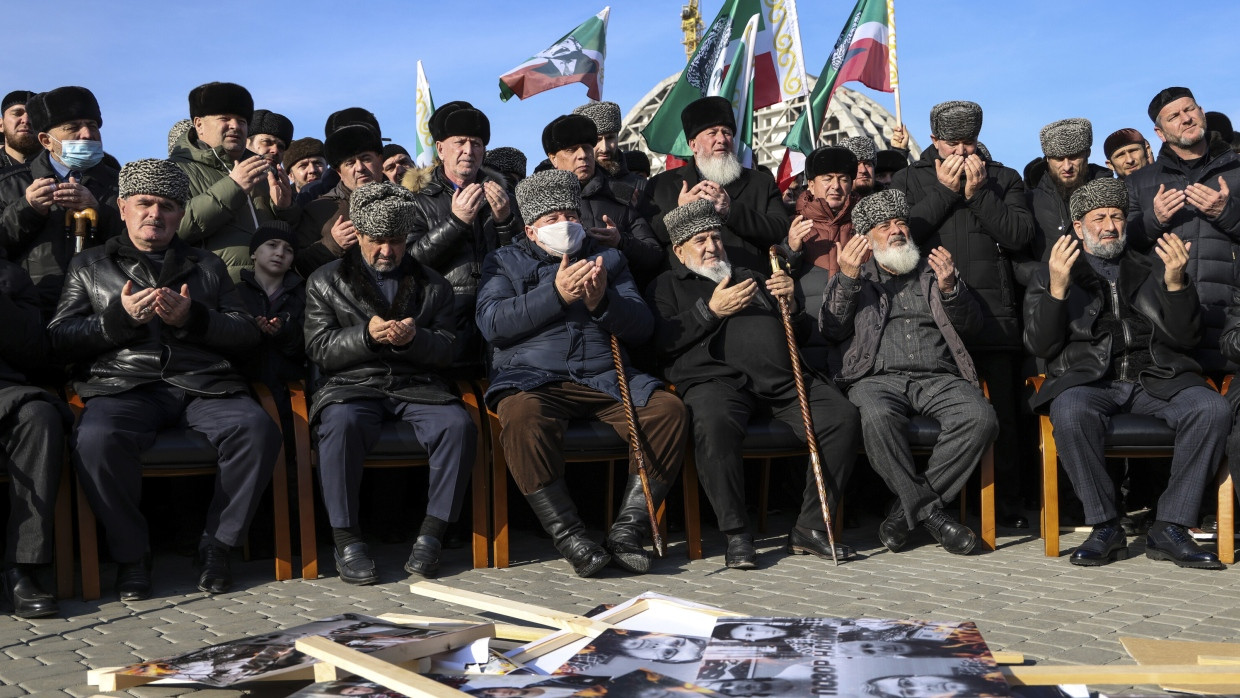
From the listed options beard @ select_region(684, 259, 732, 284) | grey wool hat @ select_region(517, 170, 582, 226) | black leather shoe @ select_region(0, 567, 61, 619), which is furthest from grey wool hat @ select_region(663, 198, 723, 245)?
black leather shoe @ select_region(0, 567, 61, 619)

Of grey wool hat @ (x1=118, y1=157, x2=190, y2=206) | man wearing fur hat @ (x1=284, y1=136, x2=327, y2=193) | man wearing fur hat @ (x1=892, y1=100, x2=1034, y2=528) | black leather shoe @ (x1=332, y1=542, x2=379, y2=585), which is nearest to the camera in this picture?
black leather shoe @ (x1=332, y1=542, x2=379, y2=585)

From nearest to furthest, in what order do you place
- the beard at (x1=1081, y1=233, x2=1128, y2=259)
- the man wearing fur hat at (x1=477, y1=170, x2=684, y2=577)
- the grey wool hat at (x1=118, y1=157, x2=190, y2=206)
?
the grey wool hat at (x1=118, y1=157, x2=190, y2=206), the man wearing fur hat at (x1=477, y1=170, x2=684, y2=577), the beard at (x1=1081, y1=233, x2=1128, y2=259)

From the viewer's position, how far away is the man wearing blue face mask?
625cm

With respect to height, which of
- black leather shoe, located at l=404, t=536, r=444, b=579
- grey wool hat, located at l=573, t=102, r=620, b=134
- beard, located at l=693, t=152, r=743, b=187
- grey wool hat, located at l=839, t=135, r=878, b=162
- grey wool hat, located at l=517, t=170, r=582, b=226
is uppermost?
grey wool hat, located at l=573, t=102, r=620, b=134

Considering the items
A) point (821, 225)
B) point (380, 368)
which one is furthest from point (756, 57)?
point (380, 368)

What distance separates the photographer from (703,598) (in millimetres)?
5445

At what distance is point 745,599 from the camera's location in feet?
17.8

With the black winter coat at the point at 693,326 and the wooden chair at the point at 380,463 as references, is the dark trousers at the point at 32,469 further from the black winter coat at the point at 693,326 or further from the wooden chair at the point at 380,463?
the black winter coat at the point at 693,326

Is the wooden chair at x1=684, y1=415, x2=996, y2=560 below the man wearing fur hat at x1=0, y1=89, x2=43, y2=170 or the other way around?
below

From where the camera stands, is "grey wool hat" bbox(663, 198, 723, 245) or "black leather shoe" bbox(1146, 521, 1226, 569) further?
"grey wool hat" bbox(663, 198, 723, 245)

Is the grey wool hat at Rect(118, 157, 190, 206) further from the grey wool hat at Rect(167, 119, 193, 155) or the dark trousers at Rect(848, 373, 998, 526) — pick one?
the dark trousers at Rect(848, 373, 998, 526)

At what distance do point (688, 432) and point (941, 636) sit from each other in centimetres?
316

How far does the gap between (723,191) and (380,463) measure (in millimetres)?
2771

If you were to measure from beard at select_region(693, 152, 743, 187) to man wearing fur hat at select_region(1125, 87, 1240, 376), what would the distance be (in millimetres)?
2408
